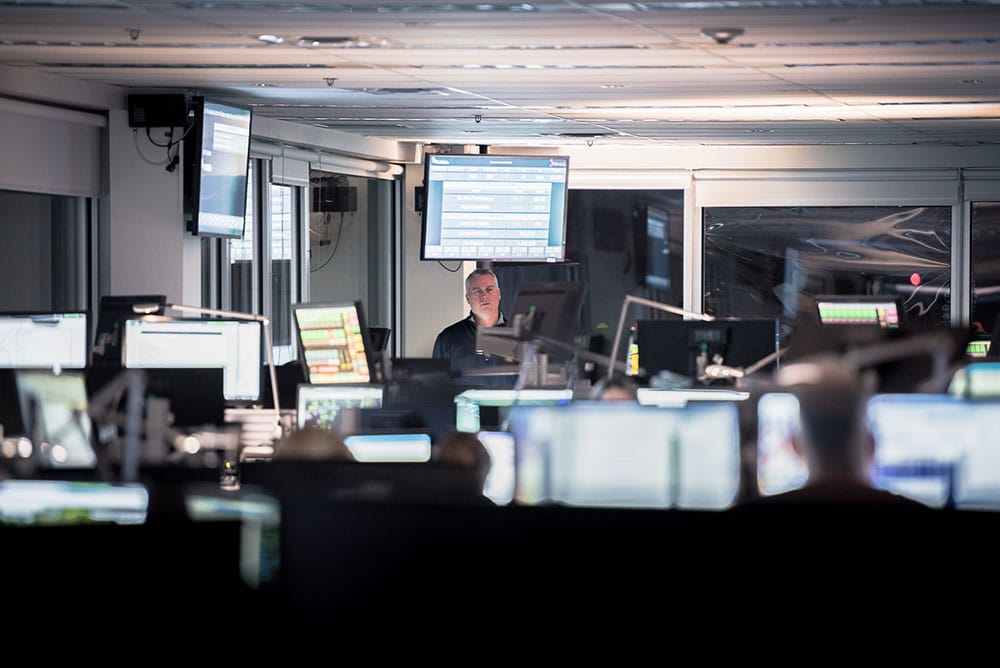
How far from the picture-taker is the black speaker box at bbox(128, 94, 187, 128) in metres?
7.48

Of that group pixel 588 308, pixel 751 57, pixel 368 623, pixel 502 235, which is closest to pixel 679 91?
pixel 751 57

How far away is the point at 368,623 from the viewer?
213 centimetres

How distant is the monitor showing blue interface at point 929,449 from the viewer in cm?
285

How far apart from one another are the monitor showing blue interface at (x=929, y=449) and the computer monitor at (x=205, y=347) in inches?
98.8

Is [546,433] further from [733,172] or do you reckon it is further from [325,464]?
[733,172]

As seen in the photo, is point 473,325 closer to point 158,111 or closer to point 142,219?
point 142,219

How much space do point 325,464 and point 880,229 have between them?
9.62m

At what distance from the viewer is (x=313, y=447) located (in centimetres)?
324

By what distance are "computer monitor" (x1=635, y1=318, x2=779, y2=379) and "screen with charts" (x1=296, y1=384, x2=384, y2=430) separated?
5.53 ft

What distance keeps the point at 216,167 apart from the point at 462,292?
382cm

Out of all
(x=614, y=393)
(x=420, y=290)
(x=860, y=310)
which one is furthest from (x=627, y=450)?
(x=420, y=290)

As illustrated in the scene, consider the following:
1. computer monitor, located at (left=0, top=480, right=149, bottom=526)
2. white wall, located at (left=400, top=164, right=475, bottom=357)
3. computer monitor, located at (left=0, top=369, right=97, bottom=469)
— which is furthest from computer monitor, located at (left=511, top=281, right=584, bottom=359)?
white wall, located at (left=400, top=164, right=475, bottom=357)

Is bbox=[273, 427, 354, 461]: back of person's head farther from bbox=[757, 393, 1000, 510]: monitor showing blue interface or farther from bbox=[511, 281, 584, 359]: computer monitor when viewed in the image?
bbox=[511, 281, 584, 359]: computer monitor

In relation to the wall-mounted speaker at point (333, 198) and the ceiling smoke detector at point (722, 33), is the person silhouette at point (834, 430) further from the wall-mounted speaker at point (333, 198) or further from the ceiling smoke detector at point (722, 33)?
the wall-mounted speaker at point (333, 198)
